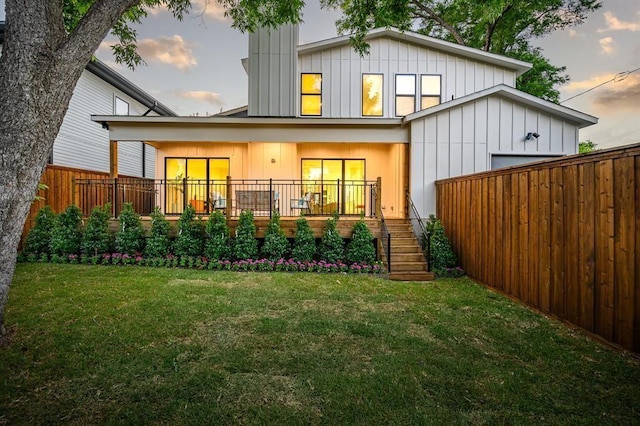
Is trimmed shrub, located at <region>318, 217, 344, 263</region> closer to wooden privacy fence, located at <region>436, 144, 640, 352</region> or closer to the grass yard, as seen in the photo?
the grass yard

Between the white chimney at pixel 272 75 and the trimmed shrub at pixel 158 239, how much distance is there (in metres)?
4.62

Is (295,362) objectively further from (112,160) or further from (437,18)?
(437,18)

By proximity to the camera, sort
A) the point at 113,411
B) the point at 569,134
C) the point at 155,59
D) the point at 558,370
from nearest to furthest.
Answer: the point at 113,411 → the point at 558,370 → the point at 569,134 → the point at 155,59

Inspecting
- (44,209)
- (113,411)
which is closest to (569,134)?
(113,411)

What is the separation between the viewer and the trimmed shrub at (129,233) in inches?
317

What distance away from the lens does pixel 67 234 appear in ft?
26.1

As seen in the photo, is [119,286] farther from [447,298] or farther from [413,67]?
[413,67]

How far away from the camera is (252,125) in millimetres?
9625

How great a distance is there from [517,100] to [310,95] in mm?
6364

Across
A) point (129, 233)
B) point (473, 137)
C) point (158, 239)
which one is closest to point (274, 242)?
point (158, 239)

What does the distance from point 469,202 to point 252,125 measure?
6.16m

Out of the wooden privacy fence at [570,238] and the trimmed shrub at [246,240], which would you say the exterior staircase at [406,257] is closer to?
the wooden privacy fence at [570,238]

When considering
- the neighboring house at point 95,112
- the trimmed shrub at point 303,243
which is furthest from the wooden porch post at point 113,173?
the trimmed shrub at point 303,243

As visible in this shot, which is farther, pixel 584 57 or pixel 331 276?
pixel 584 57
